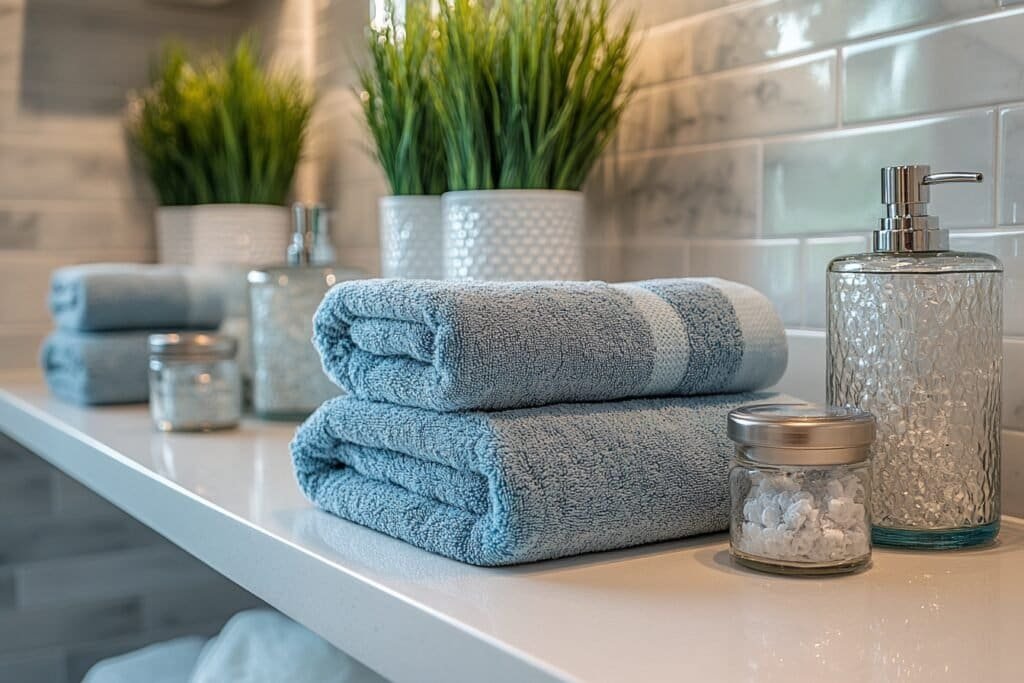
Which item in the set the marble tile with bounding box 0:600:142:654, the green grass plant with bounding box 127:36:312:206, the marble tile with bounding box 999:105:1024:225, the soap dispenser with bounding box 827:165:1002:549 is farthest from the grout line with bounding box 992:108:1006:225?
the marble tile with bounding box 0:600:142:654

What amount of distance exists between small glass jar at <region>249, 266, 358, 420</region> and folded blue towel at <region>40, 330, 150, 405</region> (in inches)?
7.7

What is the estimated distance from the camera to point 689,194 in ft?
3.27

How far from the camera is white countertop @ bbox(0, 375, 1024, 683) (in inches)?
17.8

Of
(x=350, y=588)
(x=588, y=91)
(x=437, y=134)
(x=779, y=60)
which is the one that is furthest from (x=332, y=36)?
(x=350, y=588)

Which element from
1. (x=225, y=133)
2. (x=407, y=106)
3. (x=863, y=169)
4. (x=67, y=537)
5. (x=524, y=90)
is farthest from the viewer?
(x=67, y=537)

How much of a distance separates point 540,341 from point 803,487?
0.16 meters

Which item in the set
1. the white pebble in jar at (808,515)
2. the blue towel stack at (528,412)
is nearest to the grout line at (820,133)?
the blue towel stack at (528,412)

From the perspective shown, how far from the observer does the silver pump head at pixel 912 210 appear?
25.0 inches

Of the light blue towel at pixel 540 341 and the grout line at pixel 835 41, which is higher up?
the grout line at pixel 835 41

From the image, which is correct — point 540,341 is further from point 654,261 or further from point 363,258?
point 363,258

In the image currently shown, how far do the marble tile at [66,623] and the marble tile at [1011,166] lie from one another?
1406 mm

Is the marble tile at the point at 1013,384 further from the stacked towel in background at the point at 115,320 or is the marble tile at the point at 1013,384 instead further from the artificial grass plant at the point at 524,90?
the stacked towel in background at the point at 115,320

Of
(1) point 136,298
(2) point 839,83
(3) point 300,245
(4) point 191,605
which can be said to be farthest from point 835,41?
(4) point 191,605

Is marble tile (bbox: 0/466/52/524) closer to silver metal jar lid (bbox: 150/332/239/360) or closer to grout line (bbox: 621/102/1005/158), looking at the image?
silver metal jar lid (bbox: 150/332/239/360)
